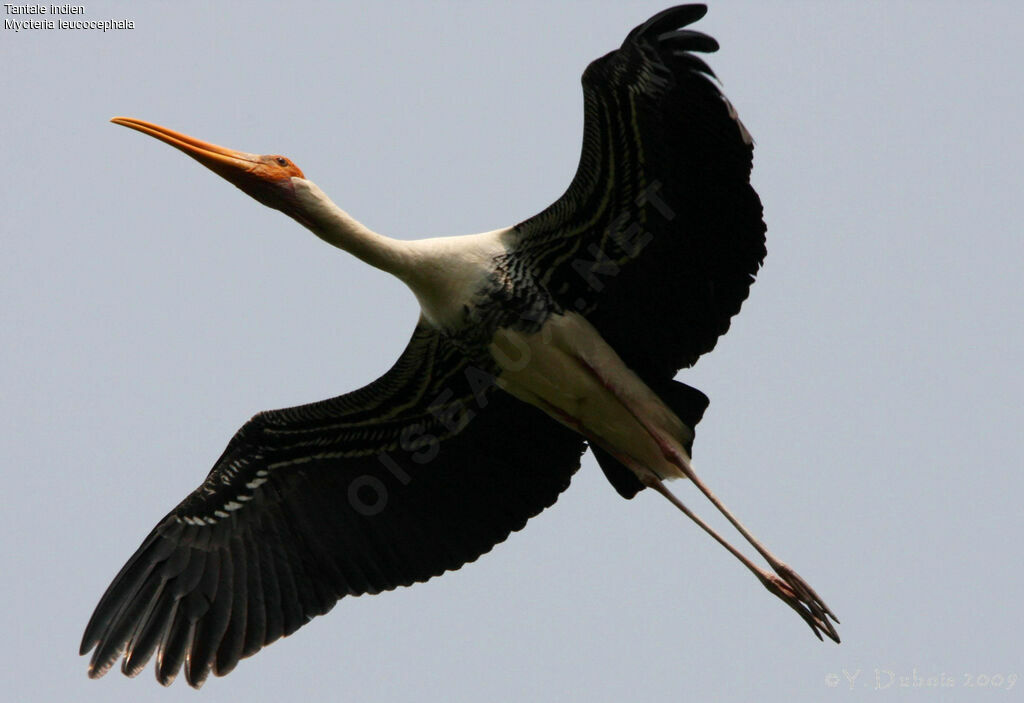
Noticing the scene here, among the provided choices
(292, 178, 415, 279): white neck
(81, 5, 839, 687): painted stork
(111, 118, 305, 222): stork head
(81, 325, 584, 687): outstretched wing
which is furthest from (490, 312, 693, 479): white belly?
(111, 118, 305, 222): stork head

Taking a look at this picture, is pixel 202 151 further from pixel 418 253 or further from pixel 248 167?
pixel 418 253

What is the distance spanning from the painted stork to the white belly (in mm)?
17

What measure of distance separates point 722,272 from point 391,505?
3.44m

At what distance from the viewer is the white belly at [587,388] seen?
424 inches

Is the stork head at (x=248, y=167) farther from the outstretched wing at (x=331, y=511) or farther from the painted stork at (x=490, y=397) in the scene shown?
the outstretched wing at (x=331, y=511)

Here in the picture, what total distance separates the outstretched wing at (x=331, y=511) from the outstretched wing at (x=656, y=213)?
1149 mm

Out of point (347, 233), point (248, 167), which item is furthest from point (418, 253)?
point (248, 167)

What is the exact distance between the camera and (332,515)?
1181 cm

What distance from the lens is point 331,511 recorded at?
11828 mm

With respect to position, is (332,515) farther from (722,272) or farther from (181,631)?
(722,272)

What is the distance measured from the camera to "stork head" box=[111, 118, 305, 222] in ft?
34.3

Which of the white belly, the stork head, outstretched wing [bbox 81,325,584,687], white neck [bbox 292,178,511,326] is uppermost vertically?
the stork head

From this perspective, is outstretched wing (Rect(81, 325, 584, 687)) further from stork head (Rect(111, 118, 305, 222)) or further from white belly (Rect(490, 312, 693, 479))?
stork head (Rect(111, 118, 305, 222))

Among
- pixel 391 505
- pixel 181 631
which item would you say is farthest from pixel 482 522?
pixel 181 631
